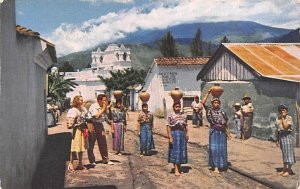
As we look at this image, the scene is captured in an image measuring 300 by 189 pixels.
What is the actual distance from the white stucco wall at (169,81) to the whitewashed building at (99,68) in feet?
1.13

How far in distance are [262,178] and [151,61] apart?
171cm

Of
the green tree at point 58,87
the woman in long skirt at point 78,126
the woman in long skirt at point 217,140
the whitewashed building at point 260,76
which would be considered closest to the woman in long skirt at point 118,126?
the green tree at point 58,87

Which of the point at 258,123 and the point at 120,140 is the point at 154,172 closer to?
the point at 120,140

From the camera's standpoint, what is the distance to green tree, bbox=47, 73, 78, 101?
18.8 ft

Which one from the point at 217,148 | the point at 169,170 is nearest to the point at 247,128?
the point at 217,148

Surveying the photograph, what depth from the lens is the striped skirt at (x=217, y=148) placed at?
4.91m

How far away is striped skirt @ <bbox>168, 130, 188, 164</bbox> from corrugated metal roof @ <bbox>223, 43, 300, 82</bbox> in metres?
1.42

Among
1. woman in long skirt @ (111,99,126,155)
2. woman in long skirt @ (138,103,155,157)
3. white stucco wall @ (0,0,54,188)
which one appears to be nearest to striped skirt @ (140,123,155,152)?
woman in long skirt @ (138,103,155,157)

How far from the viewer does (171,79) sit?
176 inches

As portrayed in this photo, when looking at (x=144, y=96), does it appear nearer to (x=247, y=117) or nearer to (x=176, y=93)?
(x=176, y=93)

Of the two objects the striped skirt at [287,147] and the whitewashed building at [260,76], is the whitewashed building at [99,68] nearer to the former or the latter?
the whitewashed building at [260,76]

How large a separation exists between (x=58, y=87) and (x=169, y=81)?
2.46m

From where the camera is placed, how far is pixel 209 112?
4.75m

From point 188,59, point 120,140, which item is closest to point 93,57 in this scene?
point 188,59
